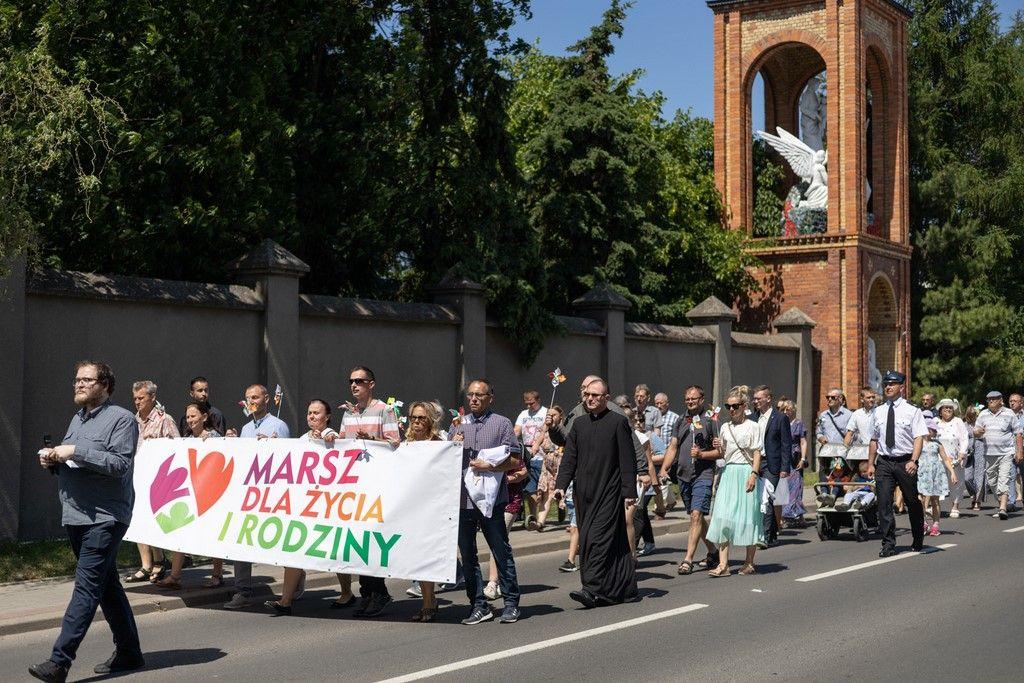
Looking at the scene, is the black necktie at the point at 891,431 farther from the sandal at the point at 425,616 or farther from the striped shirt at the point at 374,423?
the sandal at the point at 425,616

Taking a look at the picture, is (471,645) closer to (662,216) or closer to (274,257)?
(274,257)

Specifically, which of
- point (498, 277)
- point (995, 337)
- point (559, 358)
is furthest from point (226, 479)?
point (995, 337)

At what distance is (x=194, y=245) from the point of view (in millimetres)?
16953

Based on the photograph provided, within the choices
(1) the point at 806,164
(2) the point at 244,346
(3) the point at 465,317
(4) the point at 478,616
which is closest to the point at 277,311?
(2) the point at 244,346

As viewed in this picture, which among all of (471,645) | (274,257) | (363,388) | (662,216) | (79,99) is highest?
(662,216)

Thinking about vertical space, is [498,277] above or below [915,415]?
above

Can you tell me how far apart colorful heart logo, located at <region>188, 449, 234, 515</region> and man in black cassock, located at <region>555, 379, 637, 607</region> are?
2.88m

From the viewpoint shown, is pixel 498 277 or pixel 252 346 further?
pixel 498 277

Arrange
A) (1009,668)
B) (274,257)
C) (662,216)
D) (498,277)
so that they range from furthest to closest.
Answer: (662,216) < (498,277) < (274,257) < (1009,668)

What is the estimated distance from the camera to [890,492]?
571 inches

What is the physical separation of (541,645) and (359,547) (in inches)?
73.5

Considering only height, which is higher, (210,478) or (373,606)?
(210,478)

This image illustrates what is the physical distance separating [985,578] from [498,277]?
9.77 m

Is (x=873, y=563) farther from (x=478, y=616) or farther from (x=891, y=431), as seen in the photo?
(x=478, y=616)
